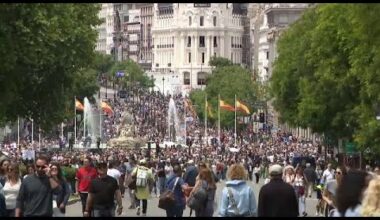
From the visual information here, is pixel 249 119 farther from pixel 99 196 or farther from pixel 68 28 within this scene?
pixel 99 196

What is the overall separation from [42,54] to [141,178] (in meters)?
11.9

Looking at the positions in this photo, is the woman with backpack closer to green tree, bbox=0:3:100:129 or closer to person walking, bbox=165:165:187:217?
person walking, bbox=165:165:187:217

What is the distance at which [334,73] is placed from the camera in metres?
56.8

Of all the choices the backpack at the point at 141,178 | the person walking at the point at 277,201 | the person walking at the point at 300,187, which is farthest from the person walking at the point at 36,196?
the backpack at the point at 141,178

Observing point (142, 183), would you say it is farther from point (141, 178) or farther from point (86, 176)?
point (86, 176)

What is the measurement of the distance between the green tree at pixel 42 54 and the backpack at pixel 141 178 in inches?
162

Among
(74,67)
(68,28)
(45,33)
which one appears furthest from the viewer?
(74,67)

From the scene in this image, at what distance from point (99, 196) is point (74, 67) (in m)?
30.9

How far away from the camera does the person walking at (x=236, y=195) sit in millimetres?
18062

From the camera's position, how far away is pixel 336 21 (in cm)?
5384

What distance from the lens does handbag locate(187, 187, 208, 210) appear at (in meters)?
22.2

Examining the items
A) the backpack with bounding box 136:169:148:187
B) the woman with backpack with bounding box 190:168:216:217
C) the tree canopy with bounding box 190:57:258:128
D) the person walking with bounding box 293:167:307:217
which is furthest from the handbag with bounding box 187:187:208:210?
the tree canopy with bounding box 190:57:258:128

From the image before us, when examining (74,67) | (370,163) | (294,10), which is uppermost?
(294,10)

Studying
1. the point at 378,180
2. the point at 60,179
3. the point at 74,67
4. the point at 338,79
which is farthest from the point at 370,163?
the point at 378,180
